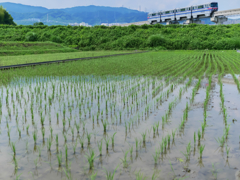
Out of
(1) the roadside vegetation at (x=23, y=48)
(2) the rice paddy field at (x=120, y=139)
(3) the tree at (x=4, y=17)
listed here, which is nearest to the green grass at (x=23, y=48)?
(1) the roadside vegetation at (x=23, y=48)

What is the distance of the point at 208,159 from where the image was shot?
8.06 ft

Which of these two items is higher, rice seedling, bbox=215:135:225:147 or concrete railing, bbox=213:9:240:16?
concrete railing, bbox=213:9:240:16

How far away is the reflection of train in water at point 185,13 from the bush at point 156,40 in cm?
938

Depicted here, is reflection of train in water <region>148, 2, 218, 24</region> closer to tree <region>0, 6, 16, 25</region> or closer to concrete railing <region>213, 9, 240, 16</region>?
concrete railing <region>213, 9, 240, 16</region>

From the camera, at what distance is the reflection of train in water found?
115 feet

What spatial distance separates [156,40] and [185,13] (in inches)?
429

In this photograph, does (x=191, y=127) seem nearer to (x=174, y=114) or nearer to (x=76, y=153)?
(x=174, y=114)

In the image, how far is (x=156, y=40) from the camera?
32.7 metres

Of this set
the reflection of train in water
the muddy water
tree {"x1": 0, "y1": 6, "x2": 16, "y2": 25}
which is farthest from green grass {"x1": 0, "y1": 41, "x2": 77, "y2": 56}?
tree {"x1": 0, "y1": 6, "x2": 16, "y2": 25}

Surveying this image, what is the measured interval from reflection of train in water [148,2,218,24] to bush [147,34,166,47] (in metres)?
9.38

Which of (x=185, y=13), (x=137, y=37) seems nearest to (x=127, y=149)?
(x=137, y=37)

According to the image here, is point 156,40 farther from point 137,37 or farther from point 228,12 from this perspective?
point 228,12

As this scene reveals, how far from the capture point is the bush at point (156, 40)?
32338 millimetres

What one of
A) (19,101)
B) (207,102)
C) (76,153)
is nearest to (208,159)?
(76,153)
